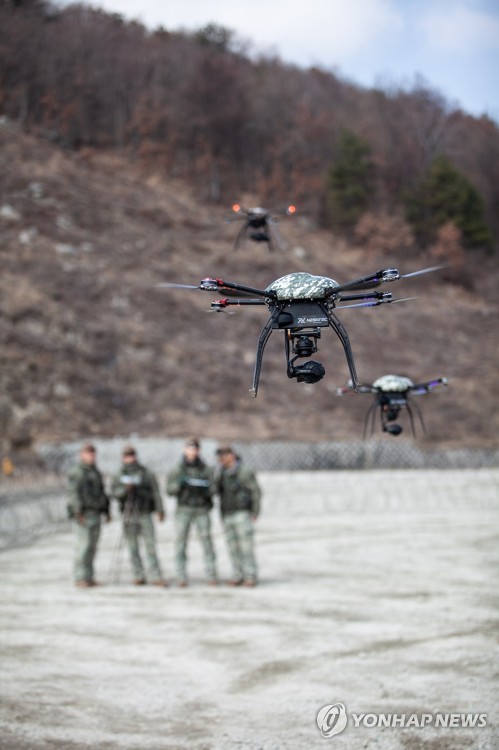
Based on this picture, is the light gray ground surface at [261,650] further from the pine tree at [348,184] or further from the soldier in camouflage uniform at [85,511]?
the pine tree at [348,184]

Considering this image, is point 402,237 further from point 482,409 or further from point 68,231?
point 68,231

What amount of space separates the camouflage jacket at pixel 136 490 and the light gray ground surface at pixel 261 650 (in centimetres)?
140

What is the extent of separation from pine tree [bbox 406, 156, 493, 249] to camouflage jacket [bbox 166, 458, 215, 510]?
50735 mm

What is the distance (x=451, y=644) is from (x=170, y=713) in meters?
4.24

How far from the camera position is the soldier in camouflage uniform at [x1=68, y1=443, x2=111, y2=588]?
16.8 metres

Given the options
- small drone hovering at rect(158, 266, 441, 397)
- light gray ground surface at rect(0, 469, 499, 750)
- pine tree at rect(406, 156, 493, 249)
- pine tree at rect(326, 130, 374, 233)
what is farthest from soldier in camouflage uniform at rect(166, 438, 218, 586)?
pine tree at rect(406, 156, 493, 249)

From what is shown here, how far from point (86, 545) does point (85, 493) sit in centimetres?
89

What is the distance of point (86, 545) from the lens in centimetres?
1680

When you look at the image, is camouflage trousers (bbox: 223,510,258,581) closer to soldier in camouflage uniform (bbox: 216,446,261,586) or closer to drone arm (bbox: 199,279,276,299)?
soldier in camouflage uniform (bbox: 216,446,261,586)

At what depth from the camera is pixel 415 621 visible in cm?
1398

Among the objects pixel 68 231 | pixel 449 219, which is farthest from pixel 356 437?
pixel 449 219

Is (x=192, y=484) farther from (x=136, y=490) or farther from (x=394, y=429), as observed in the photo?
(x=394, y=429)

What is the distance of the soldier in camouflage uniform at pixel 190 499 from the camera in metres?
16.9

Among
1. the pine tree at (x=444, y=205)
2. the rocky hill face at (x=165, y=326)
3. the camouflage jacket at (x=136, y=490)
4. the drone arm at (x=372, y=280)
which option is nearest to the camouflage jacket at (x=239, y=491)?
the camouflage jacket at (x=136, y=490)
